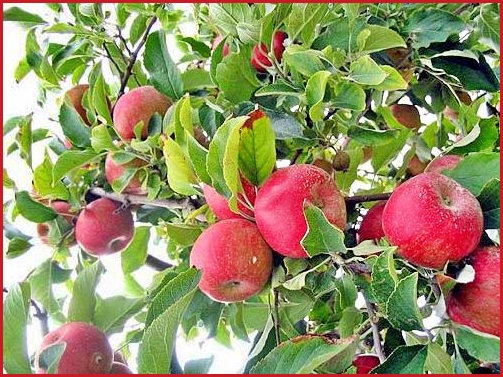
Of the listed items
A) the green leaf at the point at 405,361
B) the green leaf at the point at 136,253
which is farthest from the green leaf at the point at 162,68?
the green leaf at the point at 405,361

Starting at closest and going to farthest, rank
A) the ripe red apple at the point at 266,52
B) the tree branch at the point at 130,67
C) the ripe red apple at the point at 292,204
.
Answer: the ripe red apple at the point at 292,204
the ripe red apple at the point at 266,52
the tree branch at the point at 130,67

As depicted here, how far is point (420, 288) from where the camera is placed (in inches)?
29.2

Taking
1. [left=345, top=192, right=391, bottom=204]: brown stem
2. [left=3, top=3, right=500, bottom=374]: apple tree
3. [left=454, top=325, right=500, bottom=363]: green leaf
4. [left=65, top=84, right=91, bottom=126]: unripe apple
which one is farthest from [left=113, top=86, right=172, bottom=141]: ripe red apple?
[left=454, top=325, right=500, bottom=363]: green leaf

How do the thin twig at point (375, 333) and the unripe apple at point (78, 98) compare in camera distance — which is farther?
the unripe apple at point (78, 98)

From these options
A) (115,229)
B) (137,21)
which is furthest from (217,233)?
(137,21)

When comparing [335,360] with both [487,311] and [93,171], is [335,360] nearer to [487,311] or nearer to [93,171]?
[487,311]

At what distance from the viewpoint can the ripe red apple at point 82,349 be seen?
0.87 metres

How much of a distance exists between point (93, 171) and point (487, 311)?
731mm

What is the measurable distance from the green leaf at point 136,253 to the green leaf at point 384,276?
27.6 inches

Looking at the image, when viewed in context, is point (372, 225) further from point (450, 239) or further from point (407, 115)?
point (407, 115)

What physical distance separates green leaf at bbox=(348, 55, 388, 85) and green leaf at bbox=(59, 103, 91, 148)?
0.45m

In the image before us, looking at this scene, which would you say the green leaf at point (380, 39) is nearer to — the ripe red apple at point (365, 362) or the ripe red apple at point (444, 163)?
the ripe red apple at point (444, 163)

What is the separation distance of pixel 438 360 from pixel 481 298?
0.08 metres

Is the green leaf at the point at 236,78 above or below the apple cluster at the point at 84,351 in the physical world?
above
